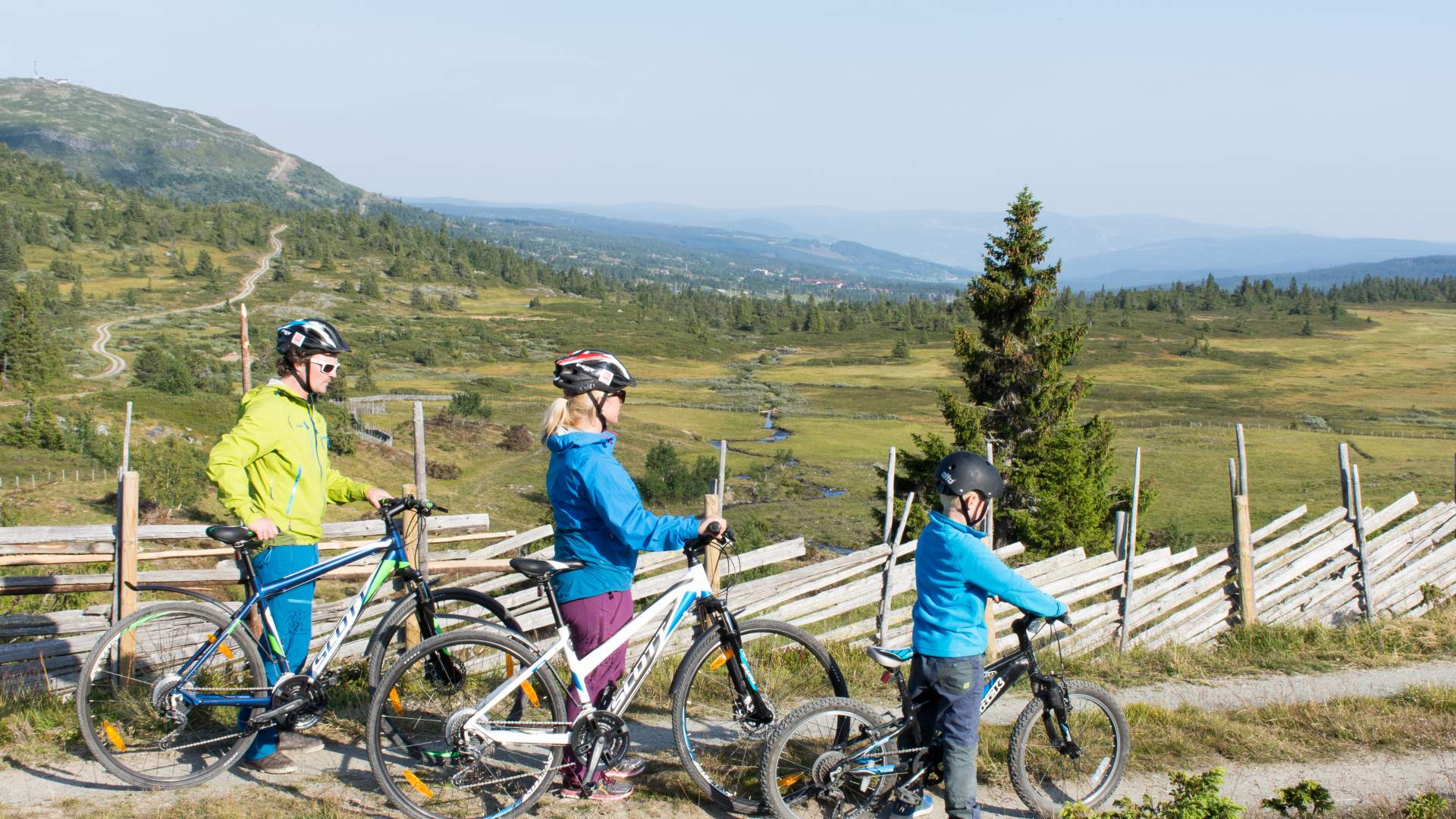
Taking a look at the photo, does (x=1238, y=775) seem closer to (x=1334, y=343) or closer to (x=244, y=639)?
(x=244, y=639)

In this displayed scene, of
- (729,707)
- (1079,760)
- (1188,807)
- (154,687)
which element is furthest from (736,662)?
(154,687)

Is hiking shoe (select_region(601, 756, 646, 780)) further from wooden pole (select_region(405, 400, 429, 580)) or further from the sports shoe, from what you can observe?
wooden pole (select_region(405, 400, 429, 580))

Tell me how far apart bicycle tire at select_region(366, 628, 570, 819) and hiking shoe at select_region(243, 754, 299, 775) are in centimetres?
59

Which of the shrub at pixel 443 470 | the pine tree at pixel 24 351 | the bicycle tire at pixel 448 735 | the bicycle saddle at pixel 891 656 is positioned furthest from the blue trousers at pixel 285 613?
the pine tree at pixel 24 351

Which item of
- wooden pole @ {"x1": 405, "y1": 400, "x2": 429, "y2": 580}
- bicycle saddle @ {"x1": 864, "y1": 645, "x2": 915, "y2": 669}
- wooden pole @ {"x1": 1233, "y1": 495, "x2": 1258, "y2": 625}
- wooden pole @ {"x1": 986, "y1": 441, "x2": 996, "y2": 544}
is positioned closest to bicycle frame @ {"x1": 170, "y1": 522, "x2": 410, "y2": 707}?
wooden pole @ {"x1": 405, "y1": 400, "x2": 429, "y2": 580}

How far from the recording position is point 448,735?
14.6 ft

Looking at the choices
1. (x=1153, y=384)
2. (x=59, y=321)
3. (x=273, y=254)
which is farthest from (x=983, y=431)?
(x=273, y=254)

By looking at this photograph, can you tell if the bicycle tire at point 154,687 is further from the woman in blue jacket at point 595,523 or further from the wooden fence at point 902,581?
the woman in blue jacket at point 595,523

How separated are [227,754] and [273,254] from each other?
522ft

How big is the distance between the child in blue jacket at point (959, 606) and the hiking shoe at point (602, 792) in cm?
145

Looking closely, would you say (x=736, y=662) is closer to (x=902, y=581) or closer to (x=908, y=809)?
(x=908, y=809)

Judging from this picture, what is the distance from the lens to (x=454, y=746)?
4.46 metres

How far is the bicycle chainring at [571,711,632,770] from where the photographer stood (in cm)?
450

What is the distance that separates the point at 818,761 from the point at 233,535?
2786mm
